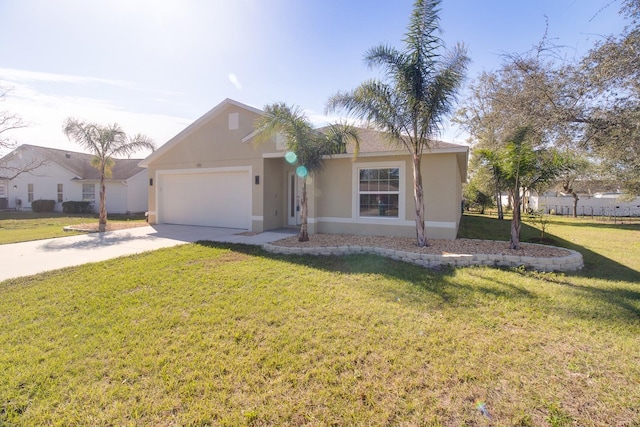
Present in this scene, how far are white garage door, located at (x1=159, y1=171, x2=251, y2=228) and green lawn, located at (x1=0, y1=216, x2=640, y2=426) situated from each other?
6.70 metres

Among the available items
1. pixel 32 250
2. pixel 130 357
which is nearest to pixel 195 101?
pixel 32 250

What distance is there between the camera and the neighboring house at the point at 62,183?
73.9 ft

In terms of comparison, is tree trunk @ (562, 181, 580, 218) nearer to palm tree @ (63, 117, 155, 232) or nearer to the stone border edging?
the stone border edging

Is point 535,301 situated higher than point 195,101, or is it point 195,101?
→ point 195,101

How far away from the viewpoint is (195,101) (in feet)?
42.4

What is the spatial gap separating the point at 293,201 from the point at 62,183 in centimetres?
2209

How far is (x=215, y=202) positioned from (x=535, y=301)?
1188 cm

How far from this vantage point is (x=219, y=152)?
41.6 ft

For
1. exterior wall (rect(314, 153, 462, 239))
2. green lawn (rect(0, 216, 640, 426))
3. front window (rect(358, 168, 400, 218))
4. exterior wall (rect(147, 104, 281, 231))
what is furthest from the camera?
exterior wall (rect(147, 104, 281, 231))

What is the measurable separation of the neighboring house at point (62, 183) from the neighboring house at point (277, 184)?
9855 millimetres

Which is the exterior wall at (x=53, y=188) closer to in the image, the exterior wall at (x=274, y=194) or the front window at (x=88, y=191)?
the front window at (x=88, y=191)

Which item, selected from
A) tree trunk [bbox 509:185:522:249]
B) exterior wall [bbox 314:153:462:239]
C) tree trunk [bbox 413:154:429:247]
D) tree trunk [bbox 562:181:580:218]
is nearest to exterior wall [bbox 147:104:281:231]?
exterior wall [bbox 314:153:462:239]

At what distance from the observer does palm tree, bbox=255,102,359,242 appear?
28.5 ft

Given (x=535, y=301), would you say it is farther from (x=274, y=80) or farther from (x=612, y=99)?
(x=274, y=80)
